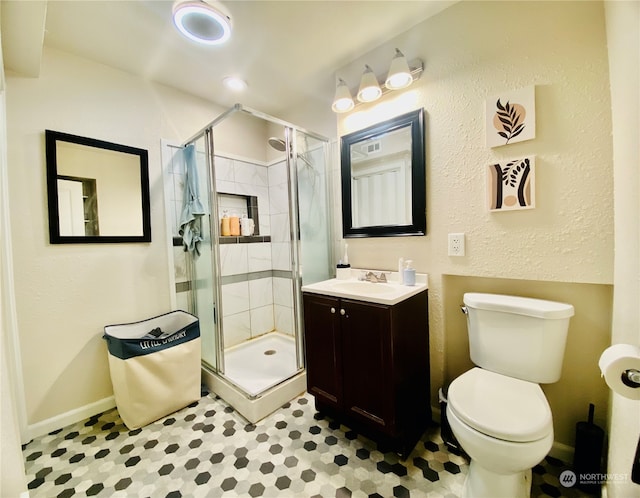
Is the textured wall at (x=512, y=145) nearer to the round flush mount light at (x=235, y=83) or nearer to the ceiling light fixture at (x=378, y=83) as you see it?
the ceiling light fixture at (x=378, y=83)

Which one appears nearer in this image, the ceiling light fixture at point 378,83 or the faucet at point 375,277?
the ceiling light fixture at point 378,83

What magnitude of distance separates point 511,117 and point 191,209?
83.9 inches

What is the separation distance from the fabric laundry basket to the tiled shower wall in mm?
652

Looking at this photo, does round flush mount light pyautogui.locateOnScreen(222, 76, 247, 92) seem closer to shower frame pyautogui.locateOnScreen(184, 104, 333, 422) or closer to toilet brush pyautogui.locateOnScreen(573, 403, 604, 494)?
shower frame pyautogui.locateOnScreen(184, 104, 333, 422)

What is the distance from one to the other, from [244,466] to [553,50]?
2518 millimetres

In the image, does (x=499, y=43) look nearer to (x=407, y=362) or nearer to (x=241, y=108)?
(x=241, y=108)

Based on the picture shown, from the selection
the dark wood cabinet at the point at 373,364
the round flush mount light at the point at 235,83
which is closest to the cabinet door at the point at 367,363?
the dark wood cabinet at the point at 373,364

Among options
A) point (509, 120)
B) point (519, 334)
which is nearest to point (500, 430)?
point (519, 334)

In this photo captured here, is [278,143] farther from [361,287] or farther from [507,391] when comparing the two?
[507,391]

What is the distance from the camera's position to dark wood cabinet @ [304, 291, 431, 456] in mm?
1326

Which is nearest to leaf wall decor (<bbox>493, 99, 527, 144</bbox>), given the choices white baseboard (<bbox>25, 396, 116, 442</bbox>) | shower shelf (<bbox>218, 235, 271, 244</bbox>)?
shower shelf (<bbox>218, 235, 271, 244</bbox>)

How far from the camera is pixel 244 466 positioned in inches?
52.7

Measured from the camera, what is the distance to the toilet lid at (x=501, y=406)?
36.8 inches

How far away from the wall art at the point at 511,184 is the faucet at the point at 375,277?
2.45 feet
